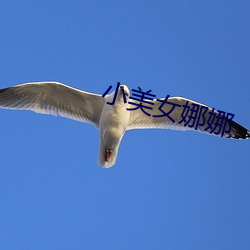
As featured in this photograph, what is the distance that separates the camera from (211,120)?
11453 mm

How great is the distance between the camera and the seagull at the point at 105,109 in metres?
10.7

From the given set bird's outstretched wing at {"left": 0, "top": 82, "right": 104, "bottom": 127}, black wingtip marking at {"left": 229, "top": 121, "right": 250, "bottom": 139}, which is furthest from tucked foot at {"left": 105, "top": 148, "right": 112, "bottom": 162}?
black wingtip marking at {"left": 229, "top": 121, "right": 250, "bottom": 139}

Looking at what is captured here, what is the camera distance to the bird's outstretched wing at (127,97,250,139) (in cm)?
1127

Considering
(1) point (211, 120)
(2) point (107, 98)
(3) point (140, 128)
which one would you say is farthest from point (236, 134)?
(2) point (107, 98)

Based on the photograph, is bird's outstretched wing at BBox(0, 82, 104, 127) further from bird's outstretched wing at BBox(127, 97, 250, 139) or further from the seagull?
bird's outstretched wing at BBox(127, 97, 250, 139)

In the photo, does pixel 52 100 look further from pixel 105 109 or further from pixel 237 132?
pixel 237 132

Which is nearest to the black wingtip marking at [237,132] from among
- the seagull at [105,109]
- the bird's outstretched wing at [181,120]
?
the bird's outstretched wing at [181,120]

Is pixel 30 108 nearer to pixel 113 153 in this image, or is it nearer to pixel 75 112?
pixel 75 112

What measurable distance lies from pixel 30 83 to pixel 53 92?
37 centimetres

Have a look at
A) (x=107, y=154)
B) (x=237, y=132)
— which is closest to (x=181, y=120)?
(x=237, y=132)

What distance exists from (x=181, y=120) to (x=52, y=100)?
2024 mm

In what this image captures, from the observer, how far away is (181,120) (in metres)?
11.5

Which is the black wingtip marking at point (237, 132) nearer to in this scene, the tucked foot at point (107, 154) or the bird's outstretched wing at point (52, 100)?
the tucked foot at point (107, 154)

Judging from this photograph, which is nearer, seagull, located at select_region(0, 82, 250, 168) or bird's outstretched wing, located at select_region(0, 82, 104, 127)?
seagull, located at select_region(0, 82, 250, 168)
